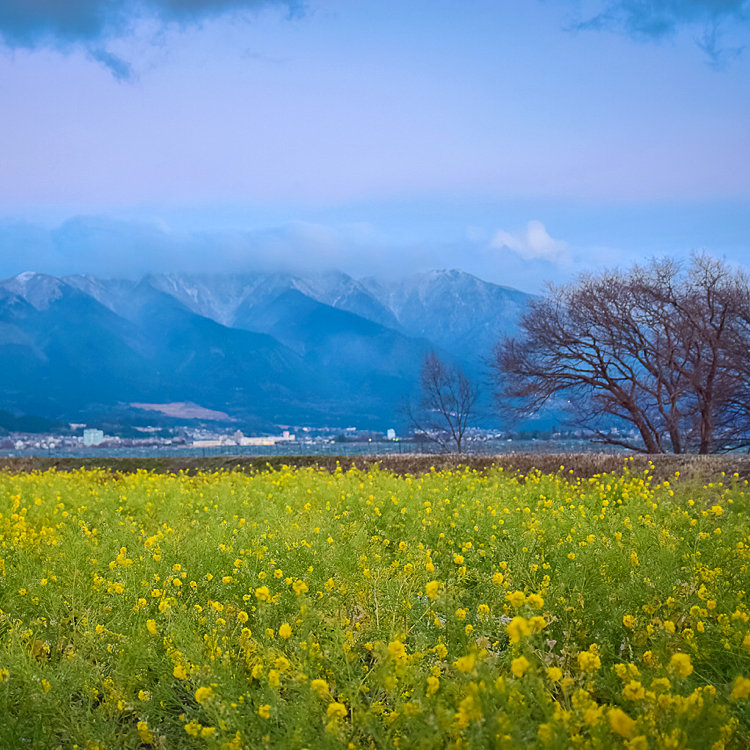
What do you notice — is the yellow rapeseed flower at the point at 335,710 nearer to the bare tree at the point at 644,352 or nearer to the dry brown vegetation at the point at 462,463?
the dry brown vegetation at the point at 462,463

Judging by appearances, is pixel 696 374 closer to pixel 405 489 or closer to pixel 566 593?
pixel 405 489

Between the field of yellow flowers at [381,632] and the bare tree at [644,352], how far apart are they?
18.2 m

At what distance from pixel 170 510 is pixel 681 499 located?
6.82 meters

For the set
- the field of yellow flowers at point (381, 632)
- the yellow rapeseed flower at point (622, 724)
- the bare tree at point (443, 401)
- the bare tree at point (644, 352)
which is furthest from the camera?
the bare tree at point (443, 401)

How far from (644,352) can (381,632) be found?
79.4 feet

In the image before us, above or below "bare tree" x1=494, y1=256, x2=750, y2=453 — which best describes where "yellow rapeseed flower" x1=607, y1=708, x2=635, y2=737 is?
below

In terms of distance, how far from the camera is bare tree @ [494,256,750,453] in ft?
81.0

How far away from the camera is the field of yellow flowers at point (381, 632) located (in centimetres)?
256

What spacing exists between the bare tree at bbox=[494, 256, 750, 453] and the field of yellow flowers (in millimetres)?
18213

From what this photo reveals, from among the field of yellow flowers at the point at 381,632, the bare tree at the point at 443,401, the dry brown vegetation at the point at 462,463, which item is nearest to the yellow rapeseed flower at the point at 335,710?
the field of yellow flowers at the point at 381,632

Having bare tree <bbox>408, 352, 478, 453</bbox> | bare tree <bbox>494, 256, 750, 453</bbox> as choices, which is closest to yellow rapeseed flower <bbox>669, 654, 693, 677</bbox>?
bare tree <bbox>494, 256, 750, 453</bbox>

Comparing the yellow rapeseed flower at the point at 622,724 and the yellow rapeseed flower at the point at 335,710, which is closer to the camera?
the yellow rapeseed flower at the point at 622,724

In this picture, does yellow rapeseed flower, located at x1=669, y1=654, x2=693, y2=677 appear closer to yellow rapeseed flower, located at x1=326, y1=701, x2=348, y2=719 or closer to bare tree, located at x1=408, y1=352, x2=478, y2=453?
yellow rapeseed flower, located at x1=326, y1=701, x2=348, y2=719

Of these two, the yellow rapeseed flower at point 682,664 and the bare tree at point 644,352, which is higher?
the bare tree at point 644,352
